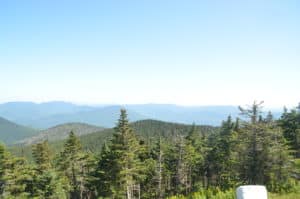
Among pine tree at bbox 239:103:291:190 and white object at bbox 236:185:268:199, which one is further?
pine tree at bbox 239:103:291:190

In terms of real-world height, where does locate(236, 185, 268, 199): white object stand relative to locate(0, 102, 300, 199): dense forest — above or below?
above

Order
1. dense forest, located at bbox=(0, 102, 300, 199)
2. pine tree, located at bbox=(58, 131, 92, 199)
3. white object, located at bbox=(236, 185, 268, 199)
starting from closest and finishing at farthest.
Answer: white object, located at bbox=(236, 185, 268, 199)
dense forest, located at bbox=(0, 102, 300, 199)
pine tree, located at bbox=(58, 131, 92, 199)

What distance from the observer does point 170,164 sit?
49.0 meters

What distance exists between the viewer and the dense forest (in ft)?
83.2

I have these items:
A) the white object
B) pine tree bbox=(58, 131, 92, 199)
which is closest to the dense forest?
pine tree bbox=(58, 131, 92, 199)

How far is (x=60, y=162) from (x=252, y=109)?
97.4 ft

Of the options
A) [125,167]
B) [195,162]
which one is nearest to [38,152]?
[125,167]

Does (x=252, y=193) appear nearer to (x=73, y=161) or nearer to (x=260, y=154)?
(x=260, y=154)

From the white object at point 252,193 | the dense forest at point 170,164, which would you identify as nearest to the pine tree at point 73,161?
the dense forest at point 170,164

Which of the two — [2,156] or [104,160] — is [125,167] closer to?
[104,160]

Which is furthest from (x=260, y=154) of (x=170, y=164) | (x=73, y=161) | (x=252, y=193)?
(x=73, y=161)

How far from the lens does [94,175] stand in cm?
4297

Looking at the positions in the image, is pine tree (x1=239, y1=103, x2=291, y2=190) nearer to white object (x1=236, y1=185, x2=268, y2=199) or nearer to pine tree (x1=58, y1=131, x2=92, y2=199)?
white object (x1=236, y1=185, x2=268, y2=199)

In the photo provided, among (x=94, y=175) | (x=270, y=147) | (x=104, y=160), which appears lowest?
(x=94, y=175)
